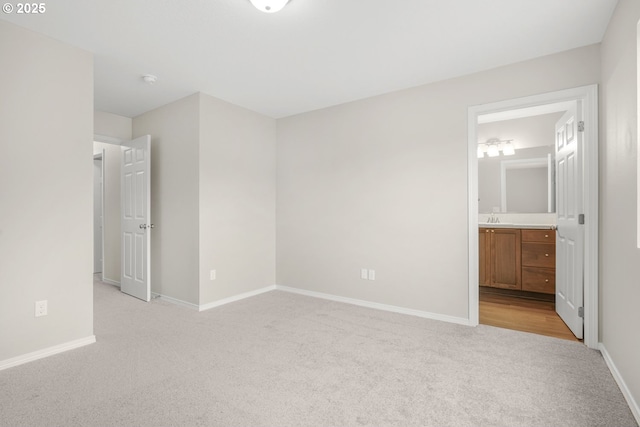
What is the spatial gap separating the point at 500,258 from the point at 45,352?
15.8 feet

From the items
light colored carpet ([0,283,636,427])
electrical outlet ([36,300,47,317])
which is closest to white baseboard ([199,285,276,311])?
light colored carpet ([0,283,636,427])

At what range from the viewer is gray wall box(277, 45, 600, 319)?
3.13 m

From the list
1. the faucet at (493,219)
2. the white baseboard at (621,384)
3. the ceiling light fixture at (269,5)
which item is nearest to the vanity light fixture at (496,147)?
the faucet at (493,219)

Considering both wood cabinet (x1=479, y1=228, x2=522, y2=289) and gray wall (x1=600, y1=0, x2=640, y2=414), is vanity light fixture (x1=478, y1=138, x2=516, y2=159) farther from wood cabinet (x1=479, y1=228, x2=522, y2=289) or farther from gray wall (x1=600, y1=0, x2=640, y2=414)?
gray wall (x1=600, y1=0, x2=640, y2=414)

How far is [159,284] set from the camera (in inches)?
162

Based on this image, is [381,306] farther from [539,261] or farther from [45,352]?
[45,352]

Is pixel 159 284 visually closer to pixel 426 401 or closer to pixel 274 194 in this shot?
pixel 274 194

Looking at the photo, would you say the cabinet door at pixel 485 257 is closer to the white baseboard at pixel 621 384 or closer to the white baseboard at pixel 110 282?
the white baseboard at pixel 621 384

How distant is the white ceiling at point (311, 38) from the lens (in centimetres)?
213

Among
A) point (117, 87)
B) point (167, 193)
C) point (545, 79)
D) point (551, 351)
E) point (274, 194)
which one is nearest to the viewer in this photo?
point (551, 351)

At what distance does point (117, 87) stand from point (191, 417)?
3.29 m

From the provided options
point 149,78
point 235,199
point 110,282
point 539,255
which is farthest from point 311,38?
point 110,282

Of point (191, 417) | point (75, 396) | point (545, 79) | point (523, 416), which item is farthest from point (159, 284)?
point (545, 79)

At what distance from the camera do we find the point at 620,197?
2.04m
